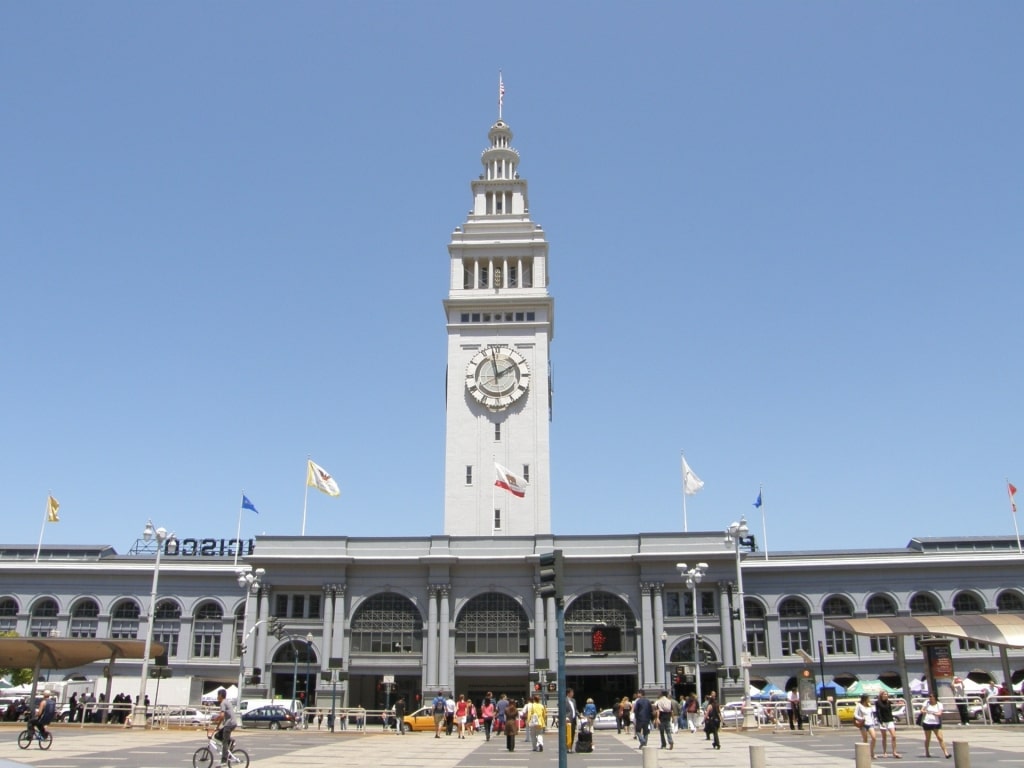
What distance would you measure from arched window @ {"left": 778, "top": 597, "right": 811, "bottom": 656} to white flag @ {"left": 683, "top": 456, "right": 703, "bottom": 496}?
12928mm

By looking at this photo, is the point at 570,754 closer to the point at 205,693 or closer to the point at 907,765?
the point at 907,765

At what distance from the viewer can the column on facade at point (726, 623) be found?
214 ft

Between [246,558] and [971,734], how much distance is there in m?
50.2

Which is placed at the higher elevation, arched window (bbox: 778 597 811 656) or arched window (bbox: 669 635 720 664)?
arched window (bbox: 778 597 811 656)

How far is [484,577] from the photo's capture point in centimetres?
6856

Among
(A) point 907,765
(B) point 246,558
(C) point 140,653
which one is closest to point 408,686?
(B) point 246,558

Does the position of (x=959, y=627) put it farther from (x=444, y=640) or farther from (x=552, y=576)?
(x=444, y=640)

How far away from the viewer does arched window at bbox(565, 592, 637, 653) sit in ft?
219

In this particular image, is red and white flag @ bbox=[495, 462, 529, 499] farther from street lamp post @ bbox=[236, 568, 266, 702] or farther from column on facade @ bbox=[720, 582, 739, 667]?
street lamp post @ bbox=[236, 568, 266, 702]

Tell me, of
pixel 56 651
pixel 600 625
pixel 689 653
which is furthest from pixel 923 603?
pixel 56 651

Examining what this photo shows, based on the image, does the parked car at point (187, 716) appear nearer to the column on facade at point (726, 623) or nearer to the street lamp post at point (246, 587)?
the street lamp post at point (246, 587)

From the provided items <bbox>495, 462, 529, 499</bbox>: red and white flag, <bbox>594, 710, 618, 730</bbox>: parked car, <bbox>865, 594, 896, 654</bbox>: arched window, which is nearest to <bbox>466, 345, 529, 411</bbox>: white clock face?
<bbox>495, 462, 529, 499</bbox>: red and white flag

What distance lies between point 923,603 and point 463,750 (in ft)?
159

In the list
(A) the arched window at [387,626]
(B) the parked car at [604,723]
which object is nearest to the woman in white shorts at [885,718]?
(B) the parked car at [604,723]
